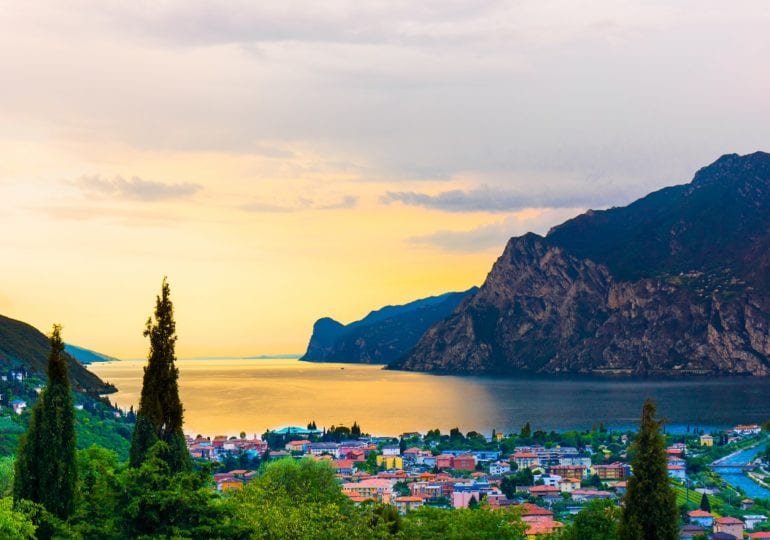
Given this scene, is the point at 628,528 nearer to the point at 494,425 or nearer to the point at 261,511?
the point at 261,511

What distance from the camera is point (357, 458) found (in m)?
100

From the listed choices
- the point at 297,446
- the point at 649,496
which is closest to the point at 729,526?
the point at 649,496

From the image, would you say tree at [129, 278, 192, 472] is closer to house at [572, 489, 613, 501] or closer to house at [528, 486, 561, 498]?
house at [572, 489, 613, 501]

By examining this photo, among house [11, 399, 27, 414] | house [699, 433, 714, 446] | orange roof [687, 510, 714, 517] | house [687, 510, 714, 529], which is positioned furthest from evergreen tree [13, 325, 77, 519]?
house [699, 433, 714, 446]

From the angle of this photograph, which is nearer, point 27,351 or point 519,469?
point 519,469

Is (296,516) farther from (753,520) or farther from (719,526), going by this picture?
(753,520)

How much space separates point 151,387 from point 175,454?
1.69 meters

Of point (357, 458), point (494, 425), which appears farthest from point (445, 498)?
point (494, 425)

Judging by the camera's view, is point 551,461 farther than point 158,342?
Yes

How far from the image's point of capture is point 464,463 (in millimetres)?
95500

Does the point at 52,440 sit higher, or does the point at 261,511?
the point at 52,440

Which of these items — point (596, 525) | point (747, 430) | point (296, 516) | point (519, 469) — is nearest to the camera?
point (296, 516)

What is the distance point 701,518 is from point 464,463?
3856 cm

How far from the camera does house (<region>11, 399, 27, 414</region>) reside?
90.5m
